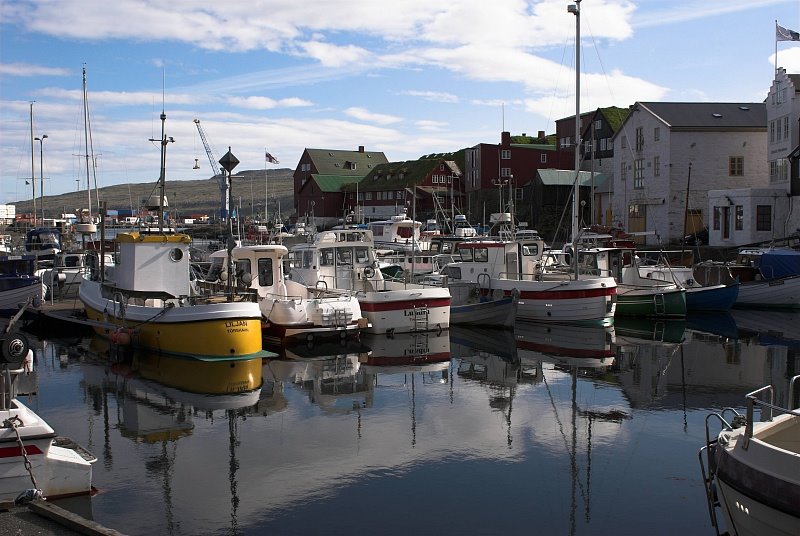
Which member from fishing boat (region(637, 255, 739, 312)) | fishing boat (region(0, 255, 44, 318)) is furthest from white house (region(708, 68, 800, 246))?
fishing boat (region(0, 255, 44, 318))

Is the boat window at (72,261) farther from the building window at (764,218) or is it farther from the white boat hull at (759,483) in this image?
the building window at (764,218)

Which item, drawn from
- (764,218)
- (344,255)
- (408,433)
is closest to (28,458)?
(408,433)

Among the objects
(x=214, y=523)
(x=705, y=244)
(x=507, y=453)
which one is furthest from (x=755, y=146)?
(x=214, y=523)

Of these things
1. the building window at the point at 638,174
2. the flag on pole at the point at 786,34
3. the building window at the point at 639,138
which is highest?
the flag on pole at the point at 786,34

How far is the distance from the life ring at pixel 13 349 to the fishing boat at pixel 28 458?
0.05 ft

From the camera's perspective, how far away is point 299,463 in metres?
12.1

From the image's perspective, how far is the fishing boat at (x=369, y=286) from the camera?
25250mm

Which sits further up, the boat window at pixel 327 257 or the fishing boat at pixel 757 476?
the boat window at pixel 327 257

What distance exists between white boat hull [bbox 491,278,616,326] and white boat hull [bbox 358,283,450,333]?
4113 mm

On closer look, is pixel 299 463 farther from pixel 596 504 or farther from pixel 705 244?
pixel 705 244

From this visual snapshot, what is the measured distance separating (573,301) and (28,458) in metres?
20.5

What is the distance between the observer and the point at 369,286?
26812 millimetres

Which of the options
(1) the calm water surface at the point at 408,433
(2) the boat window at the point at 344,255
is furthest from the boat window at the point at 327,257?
(1) the calm water surface at the point at 408,433

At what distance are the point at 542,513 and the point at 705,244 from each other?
43923mm
